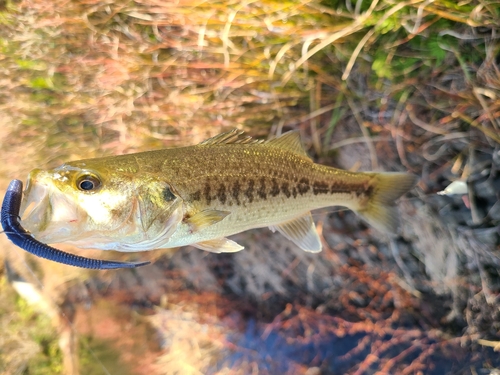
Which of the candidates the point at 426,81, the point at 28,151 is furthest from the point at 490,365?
the point at 28,151

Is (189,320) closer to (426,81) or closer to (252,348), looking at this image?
(252,348)

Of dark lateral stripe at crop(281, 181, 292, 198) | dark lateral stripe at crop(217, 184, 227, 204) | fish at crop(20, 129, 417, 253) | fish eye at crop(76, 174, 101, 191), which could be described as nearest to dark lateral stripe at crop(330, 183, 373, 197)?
fish at crop(20, 129, 417, 253)

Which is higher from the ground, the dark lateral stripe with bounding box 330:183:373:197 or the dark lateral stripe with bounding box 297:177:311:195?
the dark lateral stripe with bounding box 297:177:311:195

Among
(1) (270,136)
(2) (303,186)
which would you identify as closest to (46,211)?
(2) (303,186)

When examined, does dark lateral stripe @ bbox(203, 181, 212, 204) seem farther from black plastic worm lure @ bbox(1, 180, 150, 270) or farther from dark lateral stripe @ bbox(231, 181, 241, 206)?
black plastic worm lure @ bbox(1, 180, 150, 270)

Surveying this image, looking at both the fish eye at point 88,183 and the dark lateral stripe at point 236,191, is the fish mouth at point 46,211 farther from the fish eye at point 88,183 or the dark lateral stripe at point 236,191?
the dark lateral stripe at point 236,191

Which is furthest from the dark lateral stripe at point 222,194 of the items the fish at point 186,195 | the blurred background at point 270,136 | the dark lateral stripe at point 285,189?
the blurred background at point 270,136
